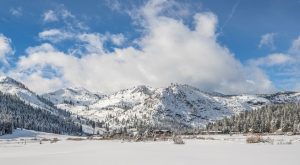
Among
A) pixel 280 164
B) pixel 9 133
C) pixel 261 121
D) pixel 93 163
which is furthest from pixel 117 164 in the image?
pixel 9 133

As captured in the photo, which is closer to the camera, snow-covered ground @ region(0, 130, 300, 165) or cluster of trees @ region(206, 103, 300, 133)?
snow-covered ground @ region(0, 130, 300, 165)

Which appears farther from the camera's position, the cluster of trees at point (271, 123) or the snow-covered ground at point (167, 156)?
the cluster of trees at point (271, 123)

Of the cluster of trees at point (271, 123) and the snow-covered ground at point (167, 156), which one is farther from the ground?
the cluster of trees at point (271, 123)

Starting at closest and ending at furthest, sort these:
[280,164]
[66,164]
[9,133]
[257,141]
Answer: [280,164], [66,164], [257,141], [9,133]

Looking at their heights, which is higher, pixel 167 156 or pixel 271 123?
pixel 271 123

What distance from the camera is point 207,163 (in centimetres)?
1310

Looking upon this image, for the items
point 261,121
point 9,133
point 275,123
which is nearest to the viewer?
point 275,123

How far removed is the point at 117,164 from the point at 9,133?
198466 mm

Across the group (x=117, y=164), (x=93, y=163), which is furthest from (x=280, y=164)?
(x=93, y=163)

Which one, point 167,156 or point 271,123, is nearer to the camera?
point 167,156

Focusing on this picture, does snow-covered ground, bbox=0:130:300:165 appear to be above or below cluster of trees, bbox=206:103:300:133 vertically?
below

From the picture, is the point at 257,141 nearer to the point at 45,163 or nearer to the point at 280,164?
the point at 280,164

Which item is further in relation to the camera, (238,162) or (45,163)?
(45,163)

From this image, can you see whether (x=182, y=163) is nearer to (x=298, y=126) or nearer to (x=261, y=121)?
(x=298, y=126)
